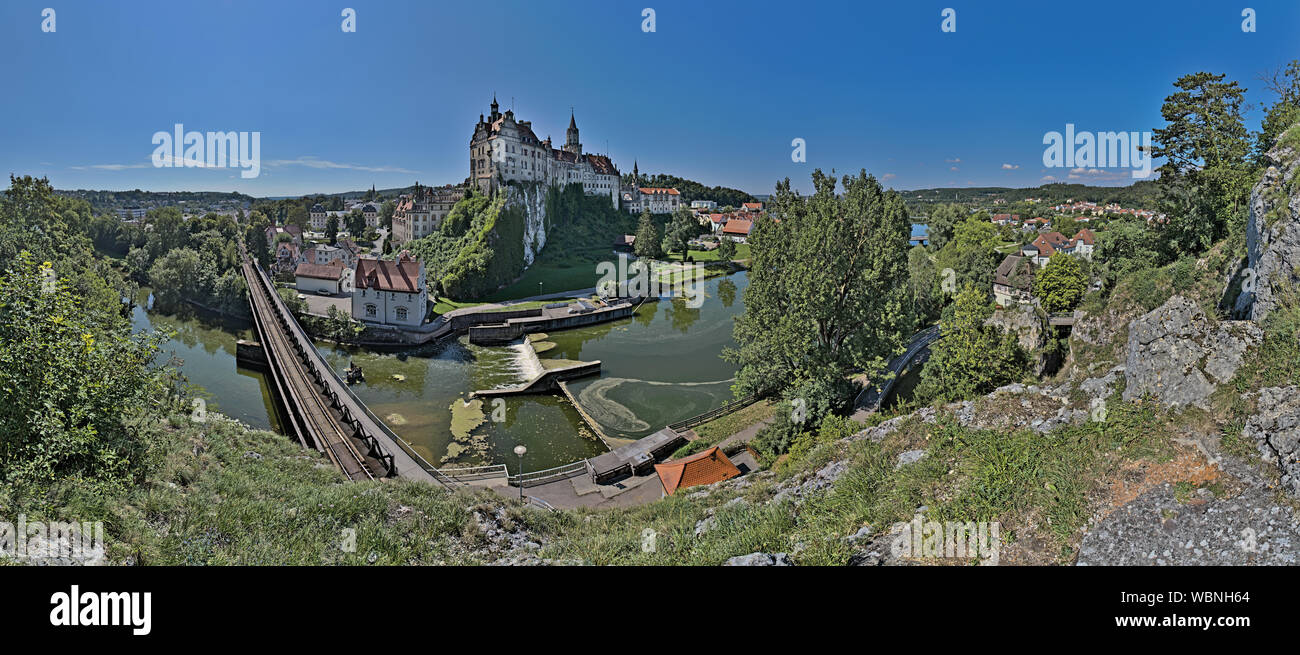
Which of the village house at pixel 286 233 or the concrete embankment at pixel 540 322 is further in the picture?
the village house at pixel 286 233

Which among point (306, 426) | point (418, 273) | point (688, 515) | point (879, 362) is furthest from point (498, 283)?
point (688, 515)

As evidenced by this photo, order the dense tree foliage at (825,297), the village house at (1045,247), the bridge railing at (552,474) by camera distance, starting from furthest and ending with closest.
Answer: the village house at (1045,247) < the dense tree foliage at (825,297) < the bridge railing at (552,474)

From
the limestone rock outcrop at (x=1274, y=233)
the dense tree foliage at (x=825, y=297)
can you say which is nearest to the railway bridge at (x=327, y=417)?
the dense tree foliage at (x=825, y=297)

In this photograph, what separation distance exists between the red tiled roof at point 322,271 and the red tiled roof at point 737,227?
209 feet

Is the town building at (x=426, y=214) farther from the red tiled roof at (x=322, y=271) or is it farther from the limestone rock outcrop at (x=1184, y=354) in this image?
the limestone rock outcrop at (x=1184, y=354)

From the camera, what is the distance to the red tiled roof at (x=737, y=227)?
92.6 metres

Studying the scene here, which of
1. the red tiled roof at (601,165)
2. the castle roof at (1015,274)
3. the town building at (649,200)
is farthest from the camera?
the town building at (649,200)

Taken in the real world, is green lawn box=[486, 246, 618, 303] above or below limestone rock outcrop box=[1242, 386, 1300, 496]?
above

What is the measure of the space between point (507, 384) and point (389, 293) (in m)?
14.3

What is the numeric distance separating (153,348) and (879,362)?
17144mm

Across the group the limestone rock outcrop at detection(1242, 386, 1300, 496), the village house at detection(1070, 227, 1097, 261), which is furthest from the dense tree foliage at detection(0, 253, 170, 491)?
the village house at detection(1070, 227, 1097, 261)

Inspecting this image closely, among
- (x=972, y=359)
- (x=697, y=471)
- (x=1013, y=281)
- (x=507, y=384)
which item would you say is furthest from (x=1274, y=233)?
(x=1013, y=281)

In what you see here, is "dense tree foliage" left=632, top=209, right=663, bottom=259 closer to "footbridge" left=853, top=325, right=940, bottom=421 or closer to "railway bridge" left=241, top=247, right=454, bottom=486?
"railway bridge" left=241, top=247, right=454, bottom=486

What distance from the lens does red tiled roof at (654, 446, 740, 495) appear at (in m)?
14.7
